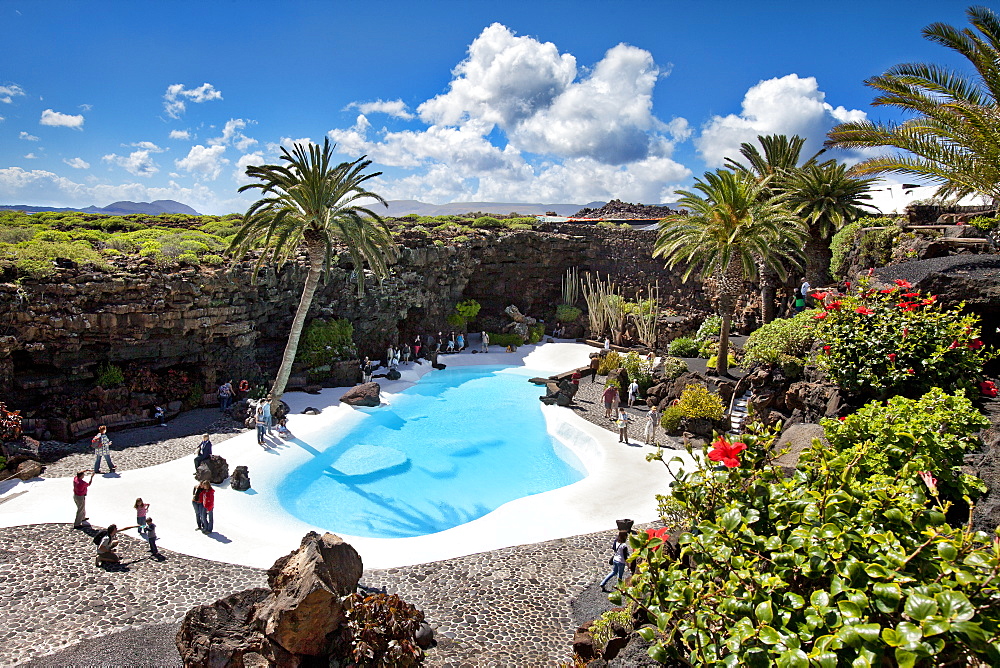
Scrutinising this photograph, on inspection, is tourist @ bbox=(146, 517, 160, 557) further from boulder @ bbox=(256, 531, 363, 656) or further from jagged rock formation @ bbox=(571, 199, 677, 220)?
jagged rock formation @ bbox=(571, 199, 677, 220)

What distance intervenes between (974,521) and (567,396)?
15911 millimetres

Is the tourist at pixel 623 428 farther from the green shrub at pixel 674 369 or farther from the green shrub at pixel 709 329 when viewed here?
the green shrub at pixel 709 329

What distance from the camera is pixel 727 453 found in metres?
4.56

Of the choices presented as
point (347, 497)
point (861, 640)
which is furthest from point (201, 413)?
point (861, 640)

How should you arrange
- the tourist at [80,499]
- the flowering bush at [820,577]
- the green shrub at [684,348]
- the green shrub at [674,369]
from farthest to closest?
the green shrub at [684,348], the green shrub at [674,369], the tourist at [80,499], the flowering bush at [820,577]

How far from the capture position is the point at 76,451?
14414 mm

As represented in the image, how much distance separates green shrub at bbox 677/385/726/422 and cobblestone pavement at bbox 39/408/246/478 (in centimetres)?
1384

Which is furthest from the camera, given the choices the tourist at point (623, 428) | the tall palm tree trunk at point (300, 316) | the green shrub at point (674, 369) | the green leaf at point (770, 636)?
the green shrub at point (674, 369)

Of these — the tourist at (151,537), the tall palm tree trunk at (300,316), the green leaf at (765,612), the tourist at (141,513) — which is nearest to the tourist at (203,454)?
the tourist at (141,513)

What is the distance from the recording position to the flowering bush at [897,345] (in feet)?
29.4

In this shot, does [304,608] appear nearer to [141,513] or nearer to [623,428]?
[141,513]

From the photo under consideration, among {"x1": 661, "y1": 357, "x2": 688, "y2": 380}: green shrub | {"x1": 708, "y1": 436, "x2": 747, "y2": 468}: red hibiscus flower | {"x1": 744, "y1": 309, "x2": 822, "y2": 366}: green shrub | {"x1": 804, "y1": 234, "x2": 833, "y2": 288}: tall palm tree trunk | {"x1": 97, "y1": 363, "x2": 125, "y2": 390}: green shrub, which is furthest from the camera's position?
{"x1": 804, "y1": 234, "x2": 833, "y2": 288}: tall palm tree trunk

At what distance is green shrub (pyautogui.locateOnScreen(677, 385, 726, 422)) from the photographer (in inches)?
664

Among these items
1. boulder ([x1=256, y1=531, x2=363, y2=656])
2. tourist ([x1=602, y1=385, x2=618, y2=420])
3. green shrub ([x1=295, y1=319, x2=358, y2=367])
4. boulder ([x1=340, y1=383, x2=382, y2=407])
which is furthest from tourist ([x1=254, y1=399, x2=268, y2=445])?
tourist ([x1=602, y1=385, x2=618, y2=420])
